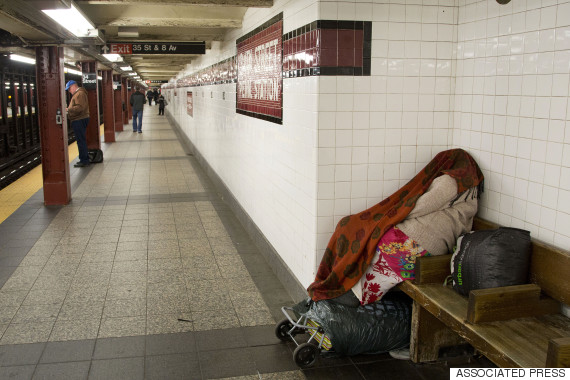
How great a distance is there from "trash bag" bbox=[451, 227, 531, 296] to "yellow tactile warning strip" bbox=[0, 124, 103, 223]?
6064mm

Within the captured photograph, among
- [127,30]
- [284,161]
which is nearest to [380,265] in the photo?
[284,161]

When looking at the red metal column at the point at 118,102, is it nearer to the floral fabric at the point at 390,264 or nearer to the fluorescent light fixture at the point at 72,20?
the fluorescent light fixture at the point at 72,20

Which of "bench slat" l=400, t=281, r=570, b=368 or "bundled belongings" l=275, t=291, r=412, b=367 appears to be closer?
"bench slat" l=400, t=281, r=570, b=368

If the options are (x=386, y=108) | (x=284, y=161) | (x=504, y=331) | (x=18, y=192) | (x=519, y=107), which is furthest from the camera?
(x=18, y=192)

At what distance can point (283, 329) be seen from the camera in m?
3.57

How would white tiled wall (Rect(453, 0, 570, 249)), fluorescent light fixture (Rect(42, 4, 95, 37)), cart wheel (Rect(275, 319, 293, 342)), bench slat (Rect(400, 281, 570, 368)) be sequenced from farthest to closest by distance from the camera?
fluorescent light fixture (Rect(42, 4, 95, 37)) < cart wheel (Rect(275, 319, 293, 342)) < white tiled wall (Rect(453, 0, 570, 249)) < bench slat (Rect(400, 281, 570, 368))

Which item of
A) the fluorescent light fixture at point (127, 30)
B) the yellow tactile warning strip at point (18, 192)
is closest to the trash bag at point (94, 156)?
the yellow tactile warning strip at point (18, 192)

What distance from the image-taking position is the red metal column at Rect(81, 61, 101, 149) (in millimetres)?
12016

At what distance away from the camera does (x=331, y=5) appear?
11.5ft

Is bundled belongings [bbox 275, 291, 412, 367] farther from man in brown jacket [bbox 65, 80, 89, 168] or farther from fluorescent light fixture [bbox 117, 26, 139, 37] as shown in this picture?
man in brown jacket [bbox 65, 80, 89, 168]

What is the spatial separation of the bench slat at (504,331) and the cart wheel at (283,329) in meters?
0.95

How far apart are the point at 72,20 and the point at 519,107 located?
4360mm

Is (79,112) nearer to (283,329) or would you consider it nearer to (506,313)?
(283,329)

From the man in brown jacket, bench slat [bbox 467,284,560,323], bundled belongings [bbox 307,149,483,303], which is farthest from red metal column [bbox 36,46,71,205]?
bench slat [bbox 467,284,560,323]
